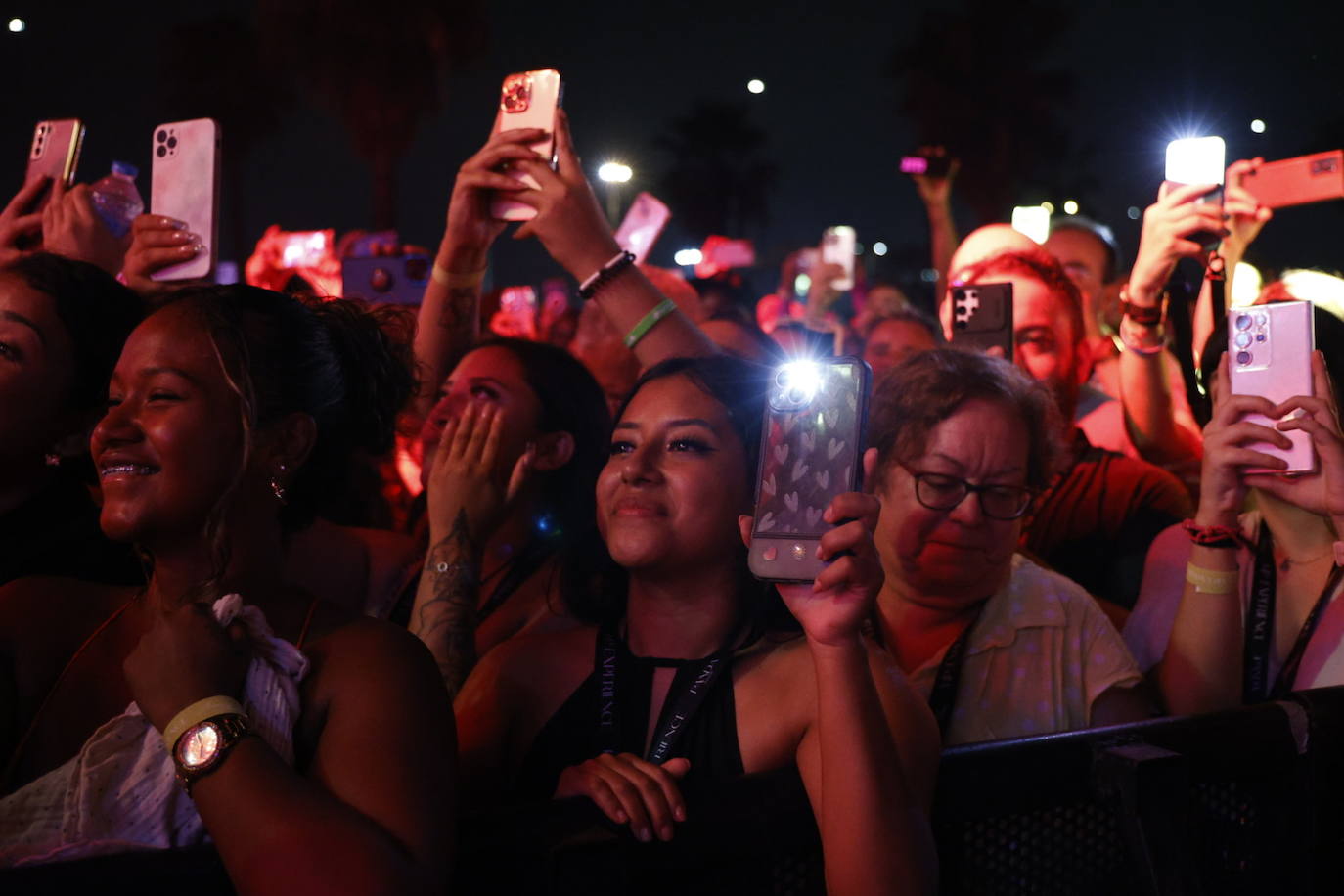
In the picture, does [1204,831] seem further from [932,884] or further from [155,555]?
[155,555]

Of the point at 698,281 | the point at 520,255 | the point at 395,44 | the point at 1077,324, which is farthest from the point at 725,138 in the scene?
the point at 1077,324

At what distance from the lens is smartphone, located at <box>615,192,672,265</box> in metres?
6.07

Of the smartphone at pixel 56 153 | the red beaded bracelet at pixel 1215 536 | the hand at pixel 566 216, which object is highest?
the smartphone at pixel 56 153

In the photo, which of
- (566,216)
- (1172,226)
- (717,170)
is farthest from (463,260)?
(717,170)

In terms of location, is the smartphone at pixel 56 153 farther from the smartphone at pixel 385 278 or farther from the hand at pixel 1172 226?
the hand at pixel 1172 226

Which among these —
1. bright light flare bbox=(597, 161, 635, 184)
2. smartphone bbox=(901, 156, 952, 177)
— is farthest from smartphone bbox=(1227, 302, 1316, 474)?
bright light flare bbox=(597, 161, 635, 184)

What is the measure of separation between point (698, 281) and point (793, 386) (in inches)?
237

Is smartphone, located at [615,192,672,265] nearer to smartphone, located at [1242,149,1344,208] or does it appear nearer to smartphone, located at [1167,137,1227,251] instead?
smartphone, located at [1242,149,1344,208]

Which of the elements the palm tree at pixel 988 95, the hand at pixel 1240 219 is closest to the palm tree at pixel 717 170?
the palm tree at pixel 988 95

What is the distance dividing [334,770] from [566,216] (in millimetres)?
1733

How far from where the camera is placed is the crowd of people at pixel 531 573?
66.8 inches

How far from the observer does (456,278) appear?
346 centimetres

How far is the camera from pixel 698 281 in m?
7.78

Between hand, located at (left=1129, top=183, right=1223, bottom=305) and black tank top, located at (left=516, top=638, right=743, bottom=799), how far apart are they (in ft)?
6.66
